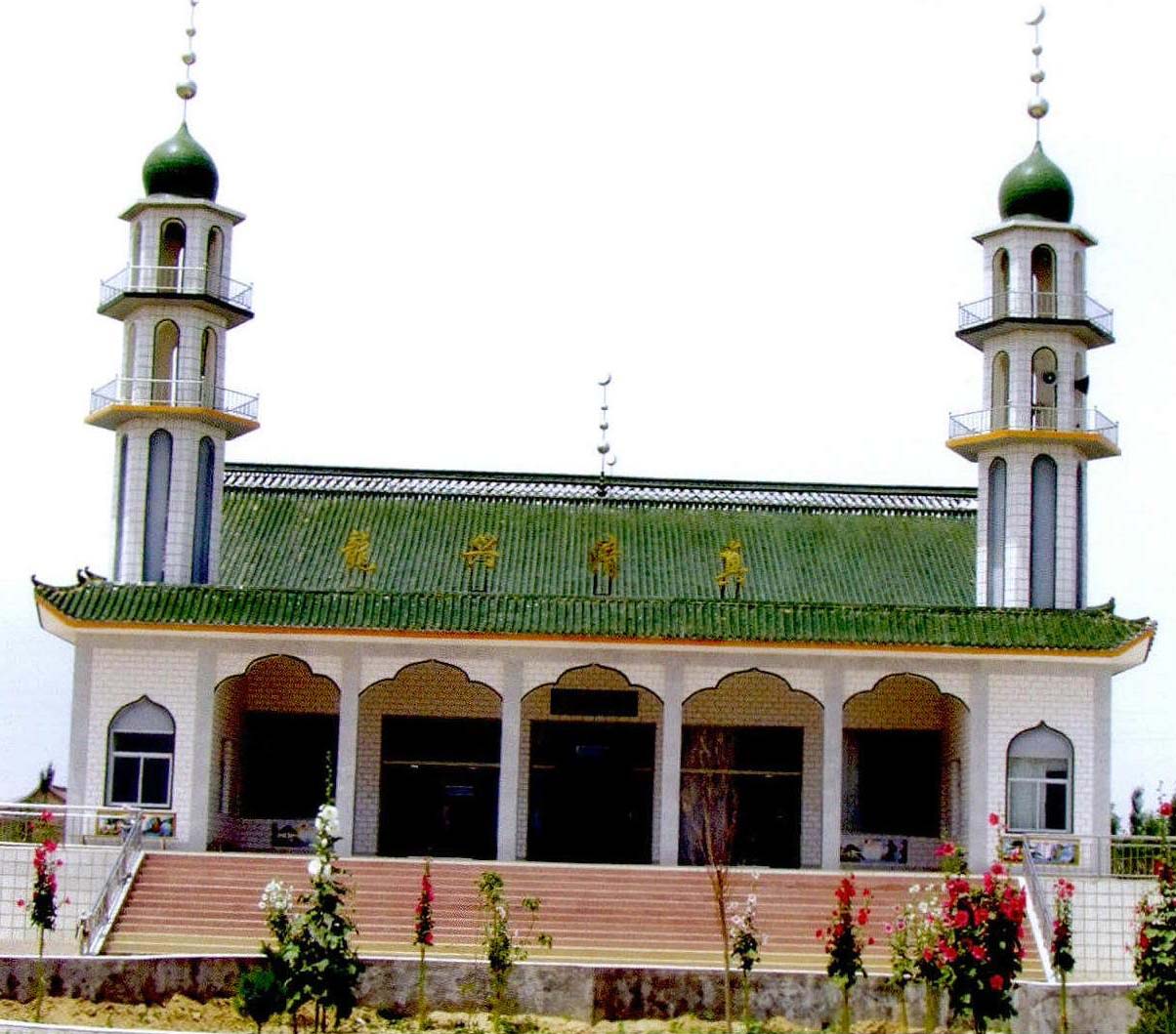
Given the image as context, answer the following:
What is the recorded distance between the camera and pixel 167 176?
124 feet

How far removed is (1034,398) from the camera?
37.4 m

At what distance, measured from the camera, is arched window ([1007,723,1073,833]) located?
34.6 m

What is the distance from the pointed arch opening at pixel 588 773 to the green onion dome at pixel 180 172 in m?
11.3

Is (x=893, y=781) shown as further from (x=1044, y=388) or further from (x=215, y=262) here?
(x=215, y=262)

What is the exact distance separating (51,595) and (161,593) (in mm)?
1835

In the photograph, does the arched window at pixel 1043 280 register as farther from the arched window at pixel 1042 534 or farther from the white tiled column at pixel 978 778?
the white tiled column at pixel 978 778

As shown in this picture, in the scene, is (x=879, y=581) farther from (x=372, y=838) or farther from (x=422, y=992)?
(x=422, y=992)

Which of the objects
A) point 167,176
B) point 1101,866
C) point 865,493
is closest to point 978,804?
point 1101,866

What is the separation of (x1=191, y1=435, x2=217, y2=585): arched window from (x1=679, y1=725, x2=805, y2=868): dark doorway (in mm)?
9527

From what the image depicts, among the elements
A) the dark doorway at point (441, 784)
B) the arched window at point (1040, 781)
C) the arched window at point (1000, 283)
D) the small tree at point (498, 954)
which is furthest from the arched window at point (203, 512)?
the arched window at point (1040, 781)

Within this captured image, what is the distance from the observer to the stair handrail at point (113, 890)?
2861 cm

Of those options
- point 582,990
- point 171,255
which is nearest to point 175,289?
point 171,255

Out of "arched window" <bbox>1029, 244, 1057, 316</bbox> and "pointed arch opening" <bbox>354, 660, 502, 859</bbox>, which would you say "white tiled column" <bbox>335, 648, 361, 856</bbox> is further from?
"arched window" <bbox>1029, 244, 1057, 316</bbox>

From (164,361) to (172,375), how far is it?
0.34 meters
